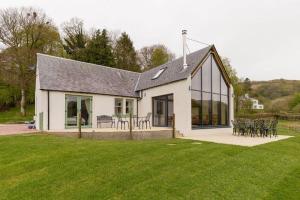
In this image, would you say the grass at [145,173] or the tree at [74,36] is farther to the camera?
the tree at [74,36]

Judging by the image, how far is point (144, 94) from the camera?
59.4 ft

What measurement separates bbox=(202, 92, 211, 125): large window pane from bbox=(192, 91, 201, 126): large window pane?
1.42ft

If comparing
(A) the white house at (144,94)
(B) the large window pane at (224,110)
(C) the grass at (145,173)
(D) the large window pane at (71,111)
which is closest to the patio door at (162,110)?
(A) the white house at (144,94)

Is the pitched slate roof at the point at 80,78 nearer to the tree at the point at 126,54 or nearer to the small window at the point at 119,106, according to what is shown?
the small window at the point at 119,106

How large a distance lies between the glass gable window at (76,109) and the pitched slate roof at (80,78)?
2.07 ft

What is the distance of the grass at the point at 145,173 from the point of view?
180 inches

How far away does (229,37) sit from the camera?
24766mm

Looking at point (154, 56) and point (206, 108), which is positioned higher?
point (154, 56)

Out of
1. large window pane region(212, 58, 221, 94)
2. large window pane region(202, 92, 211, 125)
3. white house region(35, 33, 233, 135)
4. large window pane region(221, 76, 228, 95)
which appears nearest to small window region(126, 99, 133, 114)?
white house region(35, 33, 233, 135)

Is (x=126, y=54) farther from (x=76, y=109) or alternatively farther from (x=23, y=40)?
(x=76, y=109)

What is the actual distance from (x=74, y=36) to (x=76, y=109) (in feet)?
95.6

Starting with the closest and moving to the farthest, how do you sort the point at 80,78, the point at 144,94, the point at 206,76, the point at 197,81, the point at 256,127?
1. the point at 256,127
2. the point at 197,81
3. the point at 206,76
4. the point at 80,78
5. the point at 144,94

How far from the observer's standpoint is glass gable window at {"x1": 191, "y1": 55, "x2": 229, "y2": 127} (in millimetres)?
14766

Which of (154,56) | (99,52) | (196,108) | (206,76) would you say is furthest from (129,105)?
(154,56)
